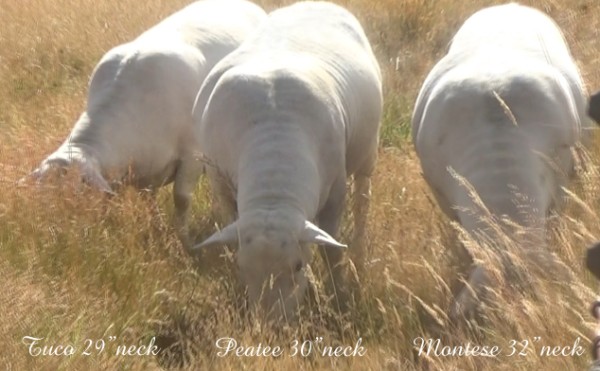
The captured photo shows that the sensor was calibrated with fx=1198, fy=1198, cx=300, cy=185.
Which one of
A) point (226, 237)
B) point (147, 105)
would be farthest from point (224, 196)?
point (147, 105)

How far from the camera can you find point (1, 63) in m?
11.7

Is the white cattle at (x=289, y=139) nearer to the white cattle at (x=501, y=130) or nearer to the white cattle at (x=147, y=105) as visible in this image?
the white cattle at (x=501, y=130)

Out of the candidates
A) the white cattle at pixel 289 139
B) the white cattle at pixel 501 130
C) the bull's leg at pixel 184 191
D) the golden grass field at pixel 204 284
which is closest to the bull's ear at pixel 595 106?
the golden grass field at pixel 204 284

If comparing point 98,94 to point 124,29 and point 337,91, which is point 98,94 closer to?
point 337,91

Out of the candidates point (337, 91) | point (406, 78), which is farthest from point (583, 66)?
point (337, 91)

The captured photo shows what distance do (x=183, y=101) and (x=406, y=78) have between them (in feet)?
10.3

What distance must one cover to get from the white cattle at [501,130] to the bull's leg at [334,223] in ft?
1.75

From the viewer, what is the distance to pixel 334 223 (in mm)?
7016

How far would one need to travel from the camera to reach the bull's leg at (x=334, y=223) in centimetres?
675

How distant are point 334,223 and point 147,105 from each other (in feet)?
6.02

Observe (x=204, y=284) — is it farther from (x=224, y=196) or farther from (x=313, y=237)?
(x=313, y=237)

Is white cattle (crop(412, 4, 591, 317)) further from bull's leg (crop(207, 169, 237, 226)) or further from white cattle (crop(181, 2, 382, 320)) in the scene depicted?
bull's leg (crop(207, 169, 237, 226))

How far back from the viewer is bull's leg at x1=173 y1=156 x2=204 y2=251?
783 cm

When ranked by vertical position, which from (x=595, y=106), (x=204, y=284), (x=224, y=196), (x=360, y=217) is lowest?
(x=360, y=217)
